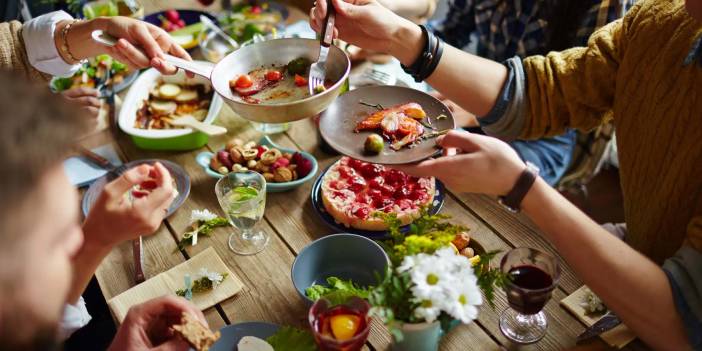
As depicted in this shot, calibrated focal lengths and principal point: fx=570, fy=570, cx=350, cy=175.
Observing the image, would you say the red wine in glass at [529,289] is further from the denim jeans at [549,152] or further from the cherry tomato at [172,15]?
the cherry tomato at [172,15]

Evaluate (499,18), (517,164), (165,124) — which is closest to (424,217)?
(517,164)

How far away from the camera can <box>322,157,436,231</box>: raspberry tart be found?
1494 mm

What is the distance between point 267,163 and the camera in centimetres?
171

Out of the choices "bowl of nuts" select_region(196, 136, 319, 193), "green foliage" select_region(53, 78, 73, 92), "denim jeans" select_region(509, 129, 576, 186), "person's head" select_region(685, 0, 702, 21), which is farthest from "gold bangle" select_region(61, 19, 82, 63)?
"person's head" select_region(685, 0, 702, 21)

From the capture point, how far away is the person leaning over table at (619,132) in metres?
1.18

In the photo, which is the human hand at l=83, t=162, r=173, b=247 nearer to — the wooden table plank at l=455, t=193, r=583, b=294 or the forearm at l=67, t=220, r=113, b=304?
the forearm at l=67, t=220, r=113, b=304

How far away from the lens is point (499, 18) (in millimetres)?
2250

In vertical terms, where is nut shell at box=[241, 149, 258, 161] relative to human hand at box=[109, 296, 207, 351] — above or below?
below

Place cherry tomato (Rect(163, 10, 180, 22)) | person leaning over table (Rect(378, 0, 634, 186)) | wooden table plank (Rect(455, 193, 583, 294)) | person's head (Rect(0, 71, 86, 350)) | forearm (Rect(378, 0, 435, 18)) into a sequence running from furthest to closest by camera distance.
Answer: cherry tomato (Rect(163, 10, 180, 22)) → forearm (Rect(378, 0, 435, 18)) → person leaning over table (Rect(378, 0, 634, 186)) → wooden table plank (Rect(455, 193, 583, 294)) → person's head (Rect(0, 71, 86, 350))

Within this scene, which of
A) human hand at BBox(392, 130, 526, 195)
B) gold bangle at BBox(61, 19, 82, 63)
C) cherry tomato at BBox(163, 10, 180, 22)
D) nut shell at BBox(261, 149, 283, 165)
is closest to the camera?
human hand at BBox(392, 130, 526, 195)

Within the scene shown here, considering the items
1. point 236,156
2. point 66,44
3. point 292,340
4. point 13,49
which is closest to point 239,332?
point 292,340

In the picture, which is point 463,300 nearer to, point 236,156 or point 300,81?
point 300,81

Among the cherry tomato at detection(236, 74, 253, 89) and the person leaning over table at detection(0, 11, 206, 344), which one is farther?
the cherry tomato at detection(236, 74, 253, 89)

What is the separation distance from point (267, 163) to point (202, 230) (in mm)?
288
